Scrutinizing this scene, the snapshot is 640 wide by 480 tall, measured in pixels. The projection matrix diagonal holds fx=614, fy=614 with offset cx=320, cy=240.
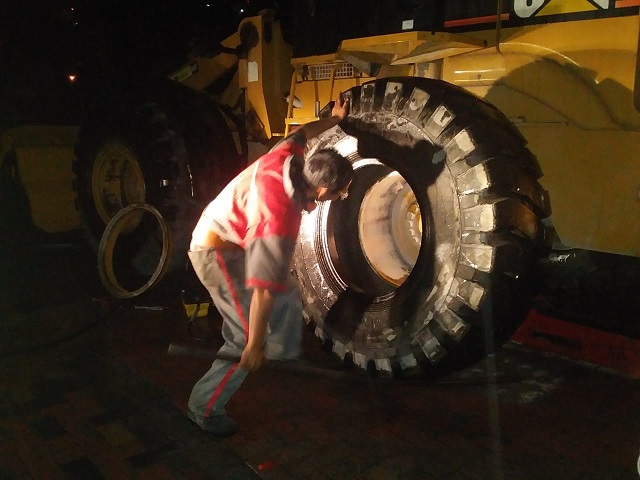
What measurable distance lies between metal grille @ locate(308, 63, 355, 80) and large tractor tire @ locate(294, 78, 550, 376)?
836 millimetres

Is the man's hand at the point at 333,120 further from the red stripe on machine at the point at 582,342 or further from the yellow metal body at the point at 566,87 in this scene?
Result: the red stripe on machine at the point at 582,342

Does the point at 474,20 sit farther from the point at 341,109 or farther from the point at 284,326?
the point at 284,326

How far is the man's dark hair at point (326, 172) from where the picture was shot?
3.14 metres

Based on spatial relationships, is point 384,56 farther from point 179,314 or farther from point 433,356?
point 179,314

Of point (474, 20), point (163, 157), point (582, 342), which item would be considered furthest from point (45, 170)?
point (582, 342)

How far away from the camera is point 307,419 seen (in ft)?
11.6

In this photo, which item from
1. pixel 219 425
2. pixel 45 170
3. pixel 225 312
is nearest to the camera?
pixel 219 425

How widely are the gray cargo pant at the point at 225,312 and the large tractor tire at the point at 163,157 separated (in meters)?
1.83

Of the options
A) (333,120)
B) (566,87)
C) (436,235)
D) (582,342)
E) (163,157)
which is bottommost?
(582,342)

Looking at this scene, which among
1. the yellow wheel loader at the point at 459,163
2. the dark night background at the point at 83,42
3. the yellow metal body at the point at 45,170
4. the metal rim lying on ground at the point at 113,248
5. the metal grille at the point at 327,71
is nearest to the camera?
the yellow wheel loader at the point at 459,163

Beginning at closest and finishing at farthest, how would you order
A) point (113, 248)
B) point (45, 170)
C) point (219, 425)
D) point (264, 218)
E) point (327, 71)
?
point (264, 218)
point (219, 425)
point (327, 71)
point (113, 248)
point (45, 170)

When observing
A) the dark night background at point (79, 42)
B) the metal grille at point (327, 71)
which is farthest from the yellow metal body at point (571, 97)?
the dark night background at point (79, 42)

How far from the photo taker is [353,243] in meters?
4.18

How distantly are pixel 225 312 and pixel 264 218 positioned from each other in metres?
0.72
